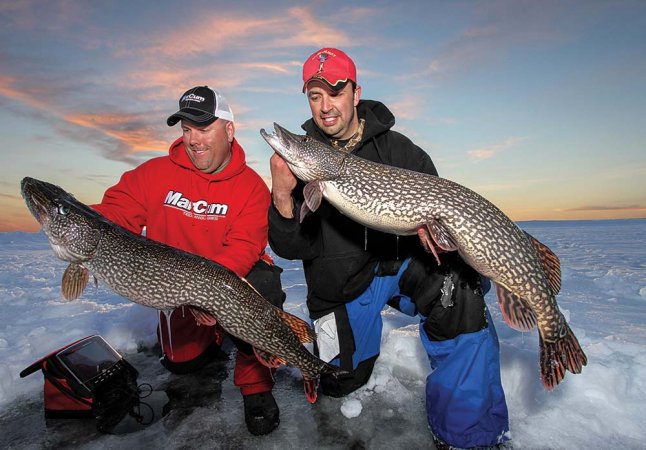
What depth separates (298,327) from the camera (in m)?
2.70

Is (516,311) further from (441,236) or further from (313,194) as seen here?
(313,194)

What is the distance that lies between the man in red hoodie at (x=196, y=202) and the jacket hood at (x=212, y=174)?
1cm

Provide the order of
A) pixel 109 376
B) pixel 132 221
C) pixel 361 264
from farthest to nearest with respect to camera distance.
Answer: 1. pixel 132 221
2. pixel 361 264
3. pixel 109 376

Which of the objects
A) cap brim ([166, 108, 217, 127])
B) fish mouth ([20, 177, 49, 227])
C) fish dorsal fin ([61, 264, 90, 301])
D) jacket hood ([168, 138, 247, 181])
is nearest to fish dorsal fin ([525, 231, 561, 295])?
jacket hood ([168, 138, 247, 181])

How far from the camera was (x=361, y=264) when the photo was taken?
3244 millimetres

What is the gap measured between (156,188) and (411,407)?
3.21 m

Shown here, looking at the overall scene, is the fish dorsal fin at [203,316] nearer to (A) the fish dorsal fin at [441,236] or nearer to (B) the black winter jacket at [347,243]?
(B) the black winter jacket at [347,243]

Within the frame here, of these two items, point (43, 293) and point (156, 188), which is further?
point (43, 293)

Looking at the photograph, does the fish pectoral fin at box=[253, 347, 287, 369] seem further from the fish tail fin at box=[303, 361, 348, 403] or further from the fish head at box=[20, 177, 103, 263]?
the fish head at box=[20, 177, 103, 263]

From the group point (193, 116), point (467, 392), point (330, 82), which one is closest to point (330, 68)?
point (330, 82)

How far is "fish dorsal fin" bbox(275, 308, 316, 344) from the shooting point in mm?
2652

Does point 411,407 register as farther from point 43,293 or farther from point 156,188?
point 43,293

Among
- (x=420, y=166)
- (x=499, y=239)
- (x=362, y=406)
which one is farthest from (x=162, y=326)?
(x=499, y=239)

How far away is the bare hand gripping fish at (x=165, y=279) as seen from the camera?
99.8 inches
